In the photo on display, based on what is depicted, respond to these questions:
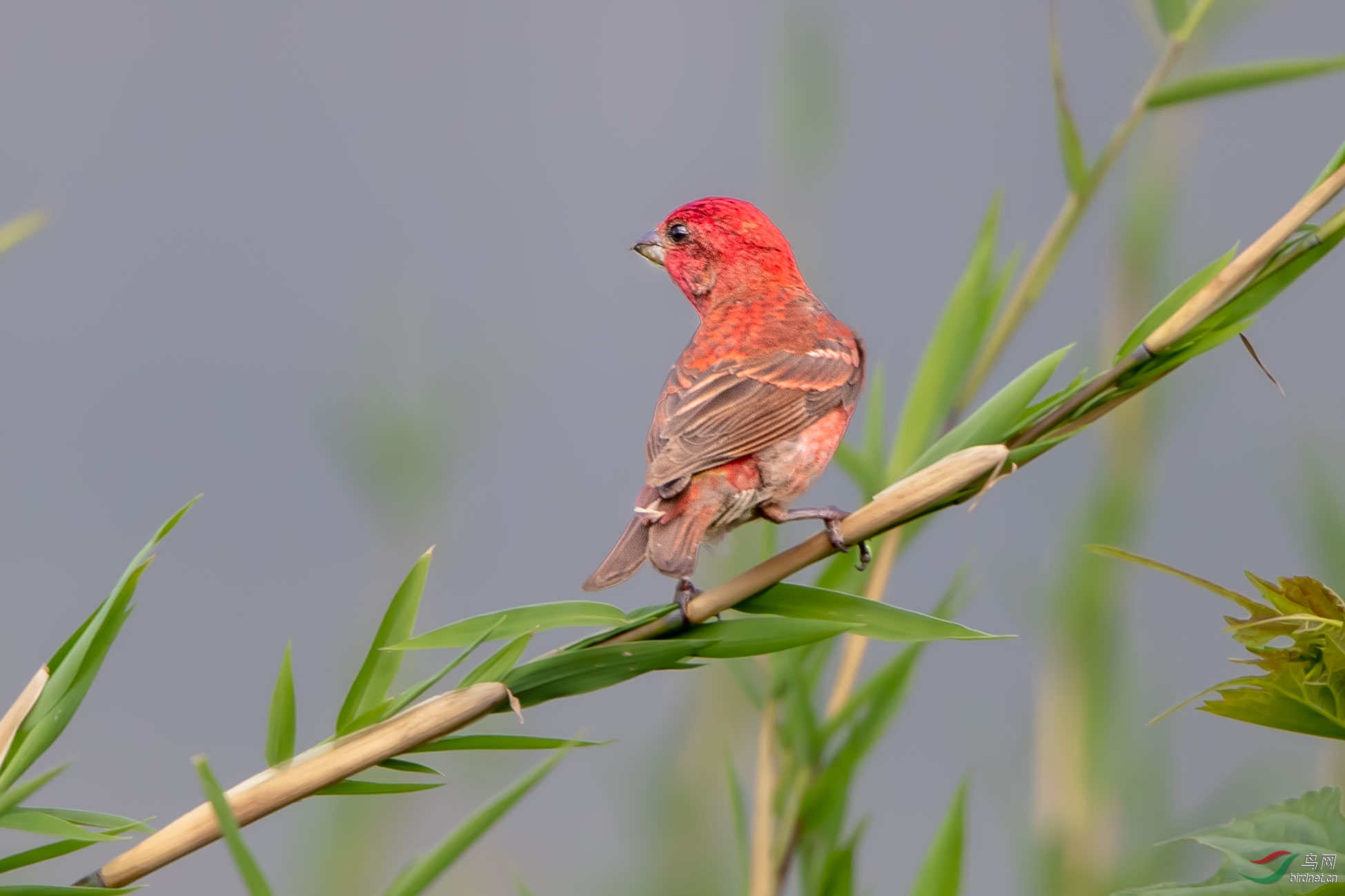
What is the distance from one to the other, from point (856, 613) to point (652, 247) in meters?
1.23

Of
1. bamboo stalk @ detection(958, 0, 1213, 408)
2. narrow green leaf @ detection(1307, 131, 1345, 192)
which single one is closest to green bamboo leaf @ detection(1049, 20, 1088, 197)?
bamboo stalk @ detection(958, 0, 1213, 408)

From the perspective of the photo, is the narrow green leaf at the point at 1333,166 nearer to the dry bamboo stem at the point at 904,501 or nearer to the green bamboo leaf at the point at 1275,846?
the dry bamboo stem at the point at 904,501

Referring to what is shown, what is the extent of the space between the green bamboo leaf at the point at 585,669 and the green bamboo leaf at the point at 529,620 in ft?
0.14

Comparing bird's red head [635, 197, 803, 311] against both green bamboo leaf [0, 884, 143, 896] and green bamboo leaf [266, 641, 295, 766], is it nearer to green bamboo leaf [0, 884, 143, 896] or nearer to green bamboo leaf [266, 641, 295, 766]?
green bamboo leaf [266, 641, 295, 766]

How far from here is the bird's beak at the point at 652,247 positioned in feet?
6.66

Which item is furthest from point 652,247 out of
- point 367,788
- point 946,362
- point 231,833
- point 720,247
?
point 231,833

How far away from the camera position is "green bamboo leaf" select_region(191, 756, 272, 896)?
0.72 metres

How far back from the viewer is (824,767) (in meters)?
1.30

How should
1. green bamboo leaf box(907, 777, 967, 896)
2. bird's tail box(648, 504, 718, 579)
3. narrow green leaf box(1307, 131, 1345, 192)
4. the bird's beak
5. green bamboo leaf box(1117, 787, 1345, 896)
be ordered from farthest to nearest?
the bird's beak < bird's tail box(648, 504, 718, 579) < green bamboo leaf box(907, 777, 967, 896) < narrow green leaf box(1307, 131, 1345, 192) < green bamboo leaf box(1117, 787, 1345, 896)

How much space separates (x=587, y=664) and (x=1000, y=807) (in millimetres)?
1221

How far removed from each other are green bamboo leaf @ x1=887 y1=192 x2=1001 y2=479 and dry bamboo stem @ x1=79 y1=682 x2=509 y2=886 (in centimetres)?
68

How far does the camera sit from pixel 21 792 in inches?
33.6

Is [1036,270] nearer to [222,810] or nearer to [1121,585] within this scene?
[1121,585]

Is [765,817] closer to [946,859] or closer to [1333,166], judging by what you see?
[946,859]
